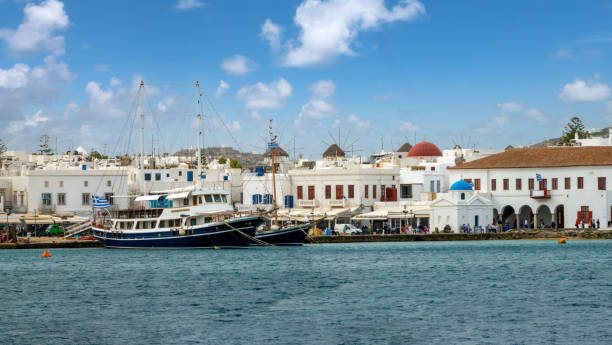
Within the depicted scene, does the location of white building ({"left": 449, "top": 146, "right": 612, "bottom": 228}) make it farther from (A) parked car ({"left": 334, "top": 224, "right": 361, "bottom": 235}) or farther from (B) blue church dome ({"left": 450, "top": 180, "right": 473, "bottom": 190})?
(A) parked car ({"left": 334, "top": 224, "right": 361, "bottom": 235})

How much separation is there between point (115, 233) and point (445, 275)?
31.9 m

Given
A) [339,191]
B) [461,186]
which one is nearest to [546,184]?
[461,186]

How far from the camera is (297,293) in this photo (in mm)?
38844

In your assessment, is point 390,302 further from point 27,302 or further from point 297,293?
point 27,302

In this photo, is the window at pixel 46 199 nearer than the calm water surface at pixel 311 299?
No

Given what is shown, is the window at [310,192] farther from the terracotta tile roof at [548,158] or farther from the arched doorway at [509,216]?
the arched doorway at [509,216]

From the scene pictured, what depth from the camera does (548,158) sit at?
3273 inches

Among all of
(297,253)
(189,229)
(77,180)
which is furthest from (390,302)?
(77,180)

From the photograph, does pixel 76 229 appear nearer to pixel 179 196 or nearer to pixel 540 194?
pixel 179 196

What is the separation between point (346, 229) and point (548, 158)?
1854 cm

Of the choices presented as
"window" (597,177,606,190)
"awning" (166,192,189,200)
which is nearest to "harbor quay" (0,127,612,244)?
"window" (597,177,606,190)

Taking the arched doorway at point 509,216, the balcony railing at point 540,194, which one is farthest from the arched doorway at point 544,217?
the arched doorway at point 509,216

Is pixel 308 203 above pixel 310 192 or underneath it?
underneath

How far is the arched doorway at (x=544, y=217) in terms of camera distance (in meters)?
84.4
